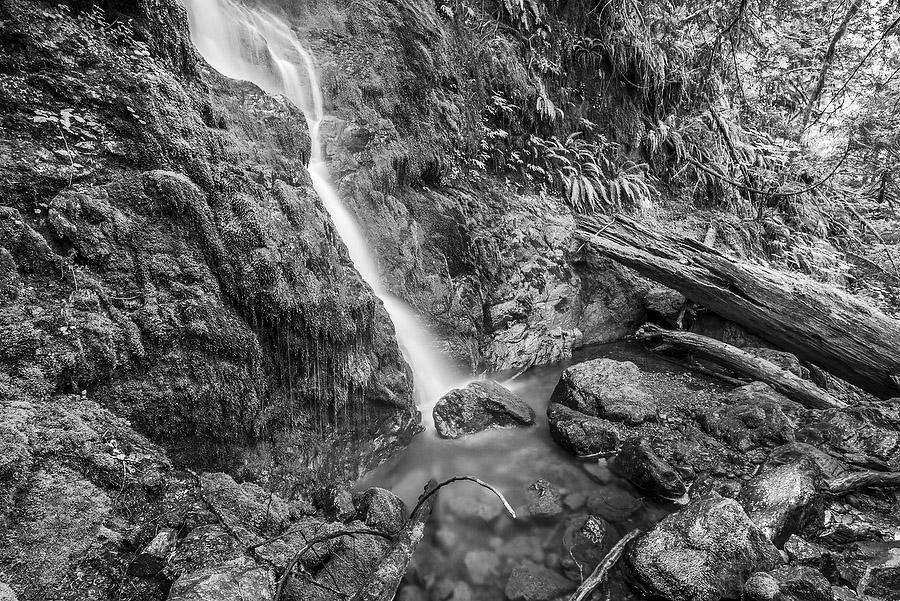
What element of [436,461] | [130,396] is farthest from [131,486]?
[436,461]

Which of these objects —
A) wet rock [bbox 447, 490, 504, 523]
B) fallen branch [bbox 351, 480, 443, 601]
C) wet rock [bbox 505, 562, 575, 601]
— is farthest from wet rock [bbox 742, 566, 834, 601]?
fallen branch [bbox 351, 480, 443, 601]

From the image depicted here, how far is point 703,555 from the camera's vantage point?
9.82 feet

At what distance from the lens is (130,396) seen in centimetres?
266

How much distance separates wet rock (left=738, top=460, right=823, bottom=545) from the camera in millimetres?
3268

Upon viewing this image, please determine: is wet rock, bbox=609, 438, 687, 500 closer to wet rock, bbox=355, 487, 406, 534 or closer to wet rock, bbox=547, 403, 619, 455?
wet rock, bbox=547, 403, 619, 455

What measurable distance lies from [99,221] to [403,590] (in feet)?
11.2

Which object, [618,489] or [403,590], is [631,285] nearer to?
[618,489]

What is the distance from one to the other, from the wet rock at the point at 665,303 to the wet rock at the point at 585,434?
133 inches

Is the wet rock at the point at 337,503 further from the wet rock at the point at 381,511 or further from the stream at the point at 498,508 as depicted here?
the stream at the point at 498,508

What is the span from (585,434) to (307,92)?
581cm

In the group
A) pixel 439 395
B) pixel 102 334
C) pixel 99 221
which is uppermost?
pixel 99 221

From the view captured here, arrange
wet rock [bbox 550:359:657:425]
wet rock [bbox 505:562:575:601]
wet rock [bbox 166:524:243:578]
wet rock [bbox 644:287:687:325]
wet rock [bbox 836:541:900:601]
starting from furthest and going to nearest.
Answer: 1. wet rock [bbox 644:287:687:325]
2. wet rock [bbox 550:359:657:425]
3. wet rock [bbox 505:562:575:601]
4. wet rock [bbox 836:541:900:601]
5. wet rock [bbox 166:524:243:578]

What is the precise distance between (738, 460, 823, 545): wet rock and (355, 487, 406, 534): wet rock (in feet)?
9.45

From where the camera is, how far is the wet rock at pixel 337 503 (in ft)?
11.1
